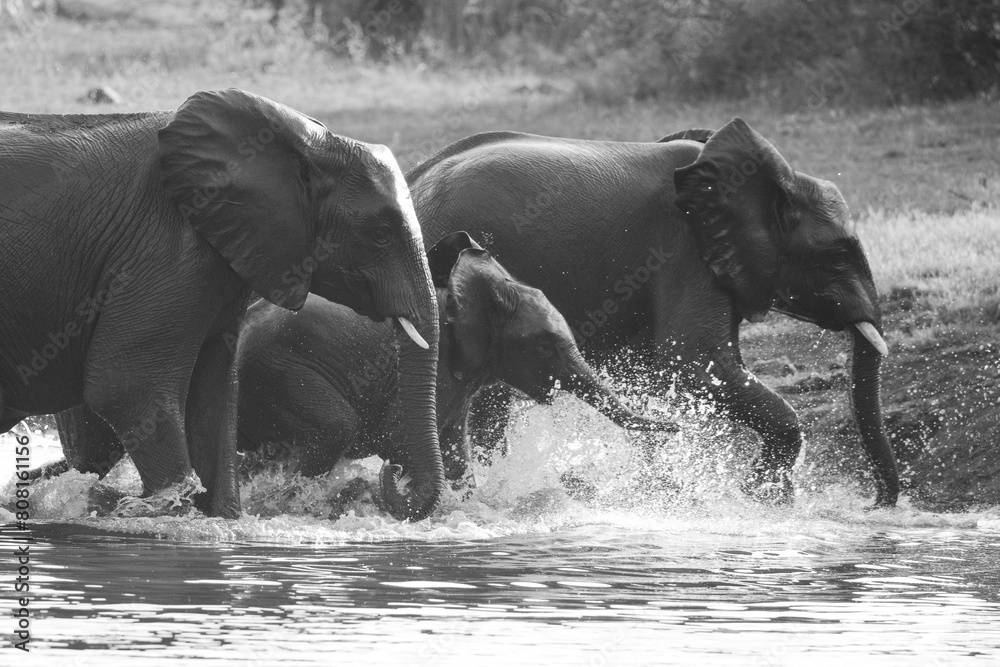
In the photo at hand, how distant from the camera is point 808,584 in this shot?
24.2 feet

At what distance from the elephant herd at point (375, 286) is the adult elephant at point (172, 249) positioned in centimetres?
1

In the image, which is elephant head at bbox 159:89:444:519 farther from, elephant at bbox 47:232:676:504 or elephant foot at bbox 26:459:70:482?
elephant foot at bbox 26:459:70:482

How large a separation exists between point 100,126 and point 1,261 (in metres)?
0.78

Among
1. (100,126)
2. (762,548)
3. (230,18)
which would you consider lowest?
(762,548)

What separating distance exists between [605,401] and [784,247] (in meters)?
1.56

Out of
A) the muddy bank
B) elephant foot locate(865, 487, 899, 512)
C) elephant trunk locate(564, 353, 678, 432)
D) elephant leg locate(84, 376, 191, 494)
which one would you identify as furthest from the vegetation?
elephant leg locate(84, 376, 191, 494)

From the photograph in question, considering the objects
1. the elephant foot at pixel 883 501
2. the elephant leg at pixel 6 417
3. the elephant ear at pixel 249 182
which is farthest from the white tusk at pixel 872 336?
the elephant leg at pixel 6 417

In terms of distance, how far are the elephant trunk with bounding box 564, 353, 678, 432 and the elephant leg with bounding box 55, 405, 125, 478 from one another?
7.81 feet

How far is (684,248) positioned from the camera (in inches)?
402

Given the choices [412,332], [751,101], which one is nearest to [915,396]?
[412,332]

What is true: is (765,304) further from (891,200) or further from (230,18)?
(230,18)

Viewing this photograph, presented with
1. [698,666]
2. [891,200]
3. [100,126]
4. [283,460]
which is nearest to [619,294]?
[283,460]

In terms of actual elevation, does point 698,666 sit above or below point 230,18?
below

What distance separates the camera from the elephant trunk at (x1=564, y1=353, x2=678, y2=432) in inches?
374
